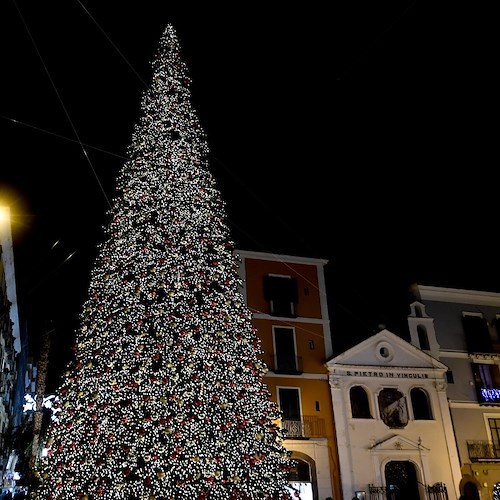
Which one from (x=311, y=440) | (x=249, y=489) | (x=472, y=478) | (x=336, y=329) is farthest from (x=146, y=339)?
(x=472, y=478)

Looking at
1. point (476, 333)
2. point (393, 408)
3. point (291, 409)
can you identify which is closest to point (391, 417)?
point (393, 408)

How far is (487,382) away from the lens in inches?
964

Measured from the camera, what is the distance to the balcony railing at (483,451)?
22.2 meters

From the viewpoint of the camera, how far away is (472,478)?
2178 centimetres

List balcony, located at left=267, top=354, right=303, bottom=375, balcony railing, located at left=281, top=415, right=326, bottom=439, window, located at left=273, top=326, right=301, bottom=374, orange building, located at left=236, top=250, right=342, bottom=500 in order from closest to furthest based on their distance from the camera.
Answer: orange building, located at left=236, top=250, right=342, bottom=500
balcony railing, located at left=281, top=415, right=326, bottom=439
balcony, located at left=267, top=354, right=303, bottom=375
window, located at left=273, top=326, right=301, bottom=374

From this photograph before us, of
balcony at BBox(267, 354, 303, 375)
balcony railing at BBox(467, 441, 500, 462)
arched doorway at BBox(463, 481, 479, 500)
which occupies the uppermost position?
balcony at BBox(267, 354, 303, 375)

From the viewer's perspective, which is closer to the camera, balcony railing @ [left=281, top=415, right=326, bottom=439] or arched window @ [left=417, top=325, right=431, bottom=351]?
balcony railing @ [left=281, top=415, right=326, bottom=439]

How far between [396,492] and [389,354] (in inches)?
222

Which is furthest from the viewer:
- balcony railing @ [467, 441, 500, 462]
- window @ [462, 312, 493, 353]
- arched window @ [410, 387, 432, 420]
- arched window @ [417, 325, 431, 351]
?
window @ [462, 312, 493, 353]

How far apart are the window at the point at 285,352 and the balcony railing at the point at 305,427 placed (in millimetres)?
1946

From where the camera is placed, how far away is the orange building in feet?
65.9

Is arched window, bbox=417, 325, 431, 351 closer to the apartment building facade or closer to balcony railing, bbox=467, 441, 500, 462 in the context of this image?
the apartment building facade

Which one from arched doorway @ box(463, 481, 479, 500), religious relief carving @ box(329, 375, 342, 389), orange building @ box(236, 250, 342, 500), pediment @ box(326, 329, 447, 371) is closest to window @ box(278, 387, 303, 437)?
orange building @ box(236, 250, 342, 500)

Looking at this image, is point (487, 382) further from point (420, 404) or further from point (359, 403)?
point (359, 403)
